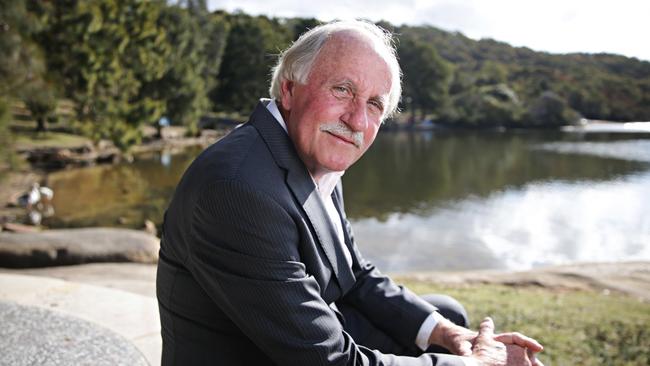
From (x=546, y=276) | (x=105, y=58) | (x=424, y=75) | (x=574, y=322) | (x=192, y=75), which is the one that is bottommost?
(x=546, y=276)

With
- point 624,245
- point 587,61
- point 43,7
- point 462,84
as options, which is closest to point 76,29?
point 43,7

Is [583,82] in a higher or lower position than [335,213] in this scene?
higher

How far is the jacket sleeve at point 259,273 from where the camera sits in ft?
4.88

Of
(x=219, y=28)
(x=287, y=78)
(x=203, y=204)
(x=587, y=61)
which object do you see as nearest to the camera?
(x=203, y=204)

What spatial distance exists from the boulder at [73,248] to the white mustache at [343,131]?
6.27 meters

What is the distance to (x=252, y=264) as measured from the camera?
149 centimetres

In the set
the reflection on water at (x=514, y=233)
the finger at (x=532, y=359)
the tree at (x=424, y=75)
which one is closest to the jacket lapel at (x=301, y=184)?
the finger at (x=532, y=359)

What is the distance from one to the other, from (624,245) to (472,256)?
14.6 feet

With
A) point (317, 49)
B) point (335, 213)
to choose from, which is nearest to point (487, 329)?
point (335, 213)

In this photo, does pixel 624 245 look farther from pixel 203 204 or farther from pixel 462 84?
pixel 462 84

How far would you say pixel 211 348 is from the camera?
5.48ft

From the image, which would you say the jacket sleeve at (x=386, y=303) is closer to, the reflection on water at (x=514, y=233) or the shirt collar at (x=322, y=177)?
the shirt collar at (x=322, y=177)

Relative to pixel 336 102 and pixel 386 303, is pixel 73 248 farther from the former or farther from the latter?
pixel 336 102

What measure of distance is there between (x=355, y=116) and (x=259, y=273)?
71 centimetres
